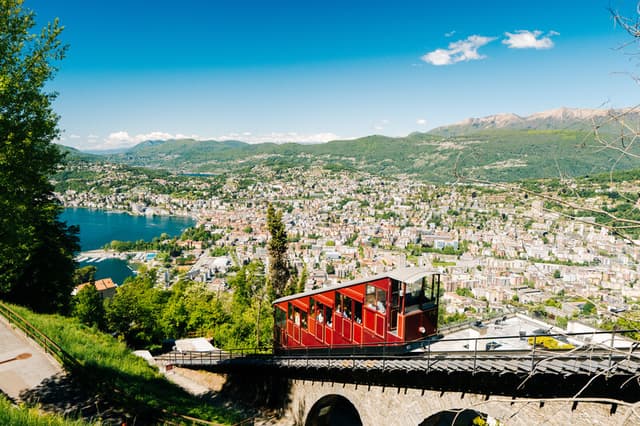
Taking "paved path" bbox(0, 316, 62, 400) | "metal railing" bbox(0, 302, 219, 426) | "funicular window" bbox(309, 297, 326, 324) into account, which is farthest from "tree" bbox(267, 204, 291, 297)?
"paved path" bbox(0, 316, 62, 400)

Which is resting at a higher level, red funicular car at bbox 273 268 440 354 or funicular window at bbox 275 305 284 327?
red funicular car at bbox 273 268 440 354

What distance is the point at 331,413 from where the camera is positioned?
12.2 meters

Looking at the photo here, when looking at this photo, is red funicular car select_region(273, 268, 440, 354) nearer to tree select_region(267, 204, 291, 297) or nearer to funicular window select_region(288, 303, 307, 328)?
funicular window select_region(288, 303, 307, 328)

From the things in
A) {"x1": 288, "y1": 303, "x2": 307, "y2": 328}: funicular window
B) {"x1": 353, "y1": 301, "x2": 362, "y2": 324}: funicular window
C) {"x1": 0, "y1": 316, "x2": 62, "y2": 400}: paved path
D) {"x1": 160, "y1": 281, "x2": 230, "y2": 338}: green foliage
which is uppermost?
{"x1": 353, "y1": 301, "x2": 362, "y2": 324}: funicular window

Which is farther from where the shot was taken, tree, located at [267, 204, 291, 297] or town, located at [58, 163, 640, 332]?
tree, located at [267, 204, 291, 297]

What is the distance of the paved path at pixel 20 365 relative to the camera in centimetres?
821

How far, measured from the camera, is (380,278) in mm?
8703

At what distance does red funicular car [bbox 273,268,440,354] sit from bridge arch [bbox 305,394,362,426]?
156 centimetres


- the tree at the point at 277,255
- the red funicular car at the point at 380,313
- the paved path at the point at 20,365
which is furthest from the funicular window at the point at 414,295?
the tree at the point at 277,255

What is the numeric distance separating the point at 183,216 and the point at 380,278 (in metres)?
136

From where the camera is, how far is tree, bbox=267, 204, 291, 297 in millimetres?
21328

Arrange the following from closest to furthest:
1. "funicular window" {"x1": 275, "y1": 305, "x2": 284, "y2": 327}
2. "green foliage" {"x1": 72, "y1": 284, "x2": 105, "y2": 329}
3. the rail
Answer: the rail
"funicular window" {"x1": 275, "y1": 305, "x2": 284, "y2": 327}
"green foliage" {"x1": 72, "y1": 284, "x2": 105, "y2": 329}

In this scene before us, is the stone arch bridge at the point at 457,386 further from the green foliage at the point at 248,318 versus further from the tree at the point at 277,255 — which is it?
the tree at the point at 277,255

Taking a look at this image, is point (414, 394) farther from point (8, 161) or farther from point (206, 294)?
point (206, 294)
